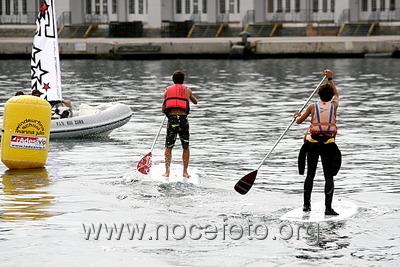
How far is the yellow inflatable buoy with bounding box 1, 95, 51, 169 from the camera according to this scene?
60.5 ft

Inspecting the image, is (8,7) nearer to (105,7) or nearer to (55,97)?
(105,7)

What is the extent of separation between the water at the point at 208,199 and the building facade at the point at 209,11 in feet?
131

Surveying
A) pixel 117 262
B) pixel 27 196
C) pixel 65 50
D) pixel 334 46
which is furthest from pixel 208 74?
pixel 117 262

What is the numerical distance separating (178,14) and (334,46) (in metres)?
20.5

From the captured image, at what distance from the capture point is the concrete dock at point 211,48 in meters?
59.5

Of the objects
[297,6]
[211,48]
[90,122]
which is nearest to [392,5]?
[297,6]

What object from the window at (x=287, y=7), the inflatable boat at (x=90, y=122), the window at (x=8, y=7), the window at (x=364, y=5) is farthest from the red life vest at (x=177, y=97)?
the window at (x=8, y=7)

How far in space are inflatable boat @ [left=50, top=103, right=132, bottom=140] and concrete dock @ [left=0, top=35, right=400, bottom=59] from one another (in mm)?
36767

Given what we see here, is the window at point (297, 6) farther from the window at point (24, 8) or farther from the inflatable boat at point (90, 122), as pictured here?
the inflatable boat at point (90, 122)

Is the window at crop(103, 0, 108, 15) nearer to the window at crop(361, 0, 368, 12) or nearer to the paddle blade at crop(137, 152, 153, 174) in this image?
the window at crop(361, 0, 368, 12)

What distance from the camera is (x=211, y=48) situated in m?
62.6

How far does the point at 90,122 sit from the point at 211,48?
3940cm

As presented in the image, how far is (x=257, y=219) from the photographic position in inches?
536

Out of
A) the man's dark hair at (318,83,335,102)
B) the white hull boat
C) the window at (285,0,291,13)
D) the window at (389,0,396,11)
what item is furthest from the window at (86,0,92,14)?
the man's dark hair at (318,83,335,102)
